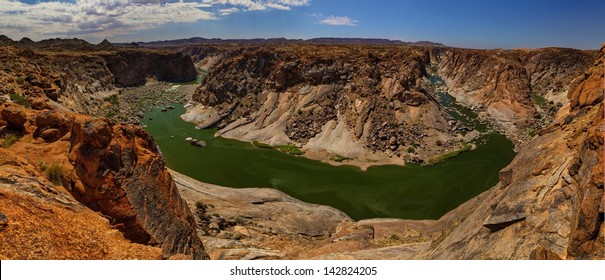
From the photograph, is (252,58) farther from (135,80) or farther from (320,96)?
(135,80)

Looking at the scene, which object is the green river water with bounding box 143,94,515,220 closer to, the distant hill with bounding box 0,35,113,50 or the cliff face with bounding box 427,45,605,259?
the cliff face with bounding box 427,45,605,259

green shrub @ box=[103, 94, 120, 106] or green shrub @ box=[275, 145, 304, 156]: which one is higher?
green shrub @ box=[103, 94, 120, 106]

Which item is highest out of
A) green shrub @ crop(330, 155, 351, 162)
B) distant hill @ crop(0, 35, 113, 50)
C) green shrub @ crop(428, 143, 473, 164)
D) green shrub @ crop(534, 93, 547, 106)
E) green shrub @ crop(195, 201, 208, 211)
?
distant hill @ crop(0, 35, 113, 50)

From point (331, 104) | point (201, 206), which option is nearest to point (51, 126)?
point (201, 206)

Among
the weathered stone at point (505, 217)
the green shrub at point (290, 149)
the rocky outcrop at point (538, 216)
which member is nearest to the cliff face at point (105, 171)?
the rocky outcrop at point (538, 216)

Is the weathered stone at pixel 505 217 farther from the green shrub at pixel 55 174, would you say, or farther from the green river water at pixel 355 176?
the green river water at pixel 355 176

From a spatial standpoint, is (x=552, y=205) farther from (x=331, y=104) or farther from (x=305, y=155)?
(x=331, y=104)

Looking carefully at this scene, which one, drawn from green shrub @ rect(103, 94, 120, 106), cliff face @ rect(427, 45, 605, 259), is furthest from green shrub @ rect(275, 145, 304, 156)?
green shrub @ rect(103, 94, 120, 106)
